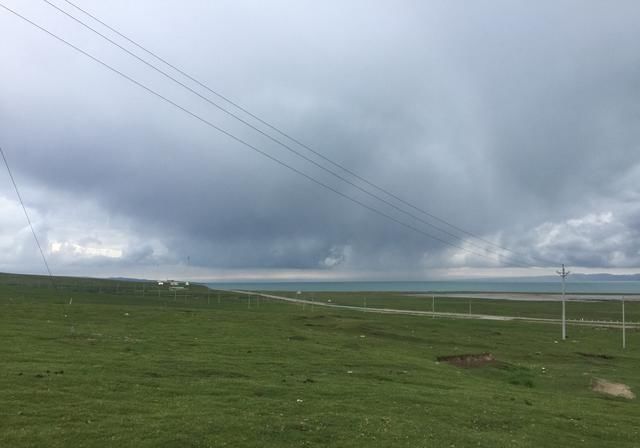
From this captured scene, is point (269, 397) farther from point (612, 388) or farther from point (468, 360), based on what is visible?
point (468, 360)

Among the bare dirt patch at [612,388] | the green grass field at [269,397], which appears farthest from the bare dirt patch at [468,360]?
the bare dirt patch at [612,388]

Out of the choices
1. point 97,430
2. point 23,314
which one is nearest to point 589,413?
point 97,430

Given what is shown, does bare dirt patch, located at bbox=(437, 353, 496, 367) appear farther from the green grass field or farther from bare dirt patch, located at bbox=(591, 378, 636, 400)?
bare dirt patch, located at bbox=(591, 378, 636, 400)

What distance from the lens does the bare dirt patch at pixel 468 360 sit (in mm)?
36763

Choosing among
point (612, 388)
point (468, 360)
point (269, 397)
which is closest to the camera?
point (269, 397)

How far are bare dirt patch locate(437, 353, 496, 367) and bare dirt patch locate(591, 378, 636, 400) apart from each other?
786 cm

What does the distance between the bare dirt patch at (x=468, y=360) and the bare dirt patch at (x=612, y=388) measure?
7865mm

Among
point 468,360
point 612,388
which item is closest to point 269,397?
point 612,388

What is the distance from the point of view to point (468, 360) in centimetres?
3778

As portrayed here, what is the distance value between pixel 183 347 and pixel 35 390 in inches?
610

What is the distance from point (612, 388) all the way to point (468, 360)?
33.2ft

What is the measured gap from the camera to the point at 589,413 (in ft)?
67.5

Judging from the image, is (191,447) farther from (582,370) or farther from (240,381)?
(582,370)

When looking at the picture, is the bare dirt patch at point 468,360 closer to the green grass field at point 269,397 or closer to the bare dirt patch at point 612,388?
the green grass field at point 269,397
